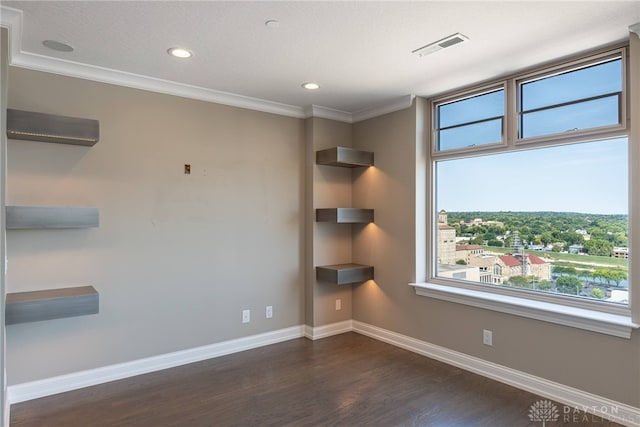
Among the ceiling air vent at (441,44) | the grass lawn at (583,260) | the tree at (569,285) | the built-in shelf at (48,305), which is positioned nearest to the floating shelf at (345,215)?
the grass lawn at (583,260)

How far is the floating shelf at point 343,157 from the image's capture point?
4262mm

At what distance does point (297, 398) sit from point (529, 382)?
73.1 inches

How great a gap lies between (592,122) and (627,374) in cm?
180

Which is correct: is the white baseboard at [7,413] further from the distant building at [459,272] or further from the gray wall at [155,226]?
the distant building at [459,272]

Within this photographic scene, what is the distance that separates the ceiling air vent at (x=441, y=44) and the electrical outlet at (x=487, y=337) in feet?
7.85

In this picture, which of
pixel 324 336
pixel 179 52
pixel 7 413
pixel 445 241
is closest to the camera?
pixel 7 413

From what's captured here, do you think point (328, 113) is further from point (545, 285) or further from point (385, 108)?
point (545, 285)

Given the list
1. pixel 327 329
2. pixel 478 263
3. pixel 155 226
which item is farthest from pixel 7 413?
pixel 478 263

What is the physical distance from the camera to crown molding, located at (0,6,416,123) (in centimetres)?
262

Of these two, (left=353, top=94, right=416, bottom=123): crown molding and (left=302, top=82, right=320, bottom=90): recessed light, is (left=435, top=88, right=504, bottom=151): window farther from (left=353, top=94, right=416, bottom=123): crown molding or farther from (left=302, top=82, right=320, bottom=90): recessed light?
(left=302, top=82, right=320, bottom=90): recessed light

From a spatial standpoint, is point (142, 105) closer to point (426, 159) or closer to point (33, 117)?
point (33, 117)

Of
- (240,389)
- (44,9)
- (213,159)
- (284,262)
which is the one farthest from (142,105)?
(240,389)

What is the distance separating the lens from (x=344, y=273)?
4.32 m

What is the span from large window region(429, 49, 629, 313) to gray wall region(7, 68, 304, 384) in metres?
1.68
